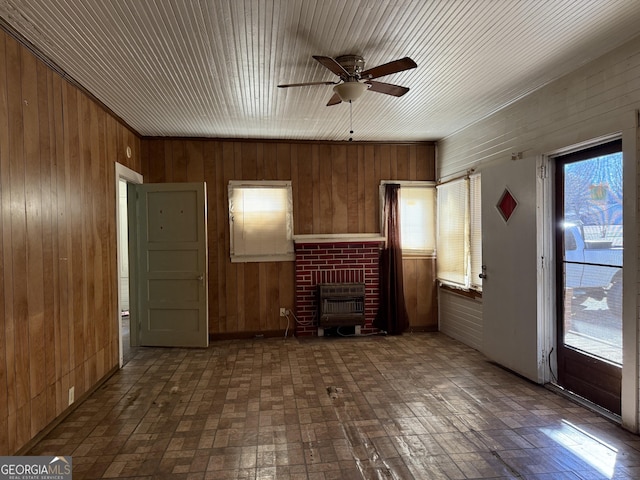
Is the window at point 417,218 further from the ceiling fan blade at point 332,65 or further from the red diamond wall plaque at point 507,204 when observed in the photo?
the ceiling fan blade at point 332,65

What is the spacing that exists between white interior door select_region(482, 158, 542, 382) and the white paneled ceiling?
86 cm

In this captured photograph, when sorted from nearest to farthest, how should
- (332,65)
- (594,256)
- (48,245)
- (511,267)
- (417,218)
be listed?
(332,65) < (48,245) < (594,256) < (511,267) < (417,218)

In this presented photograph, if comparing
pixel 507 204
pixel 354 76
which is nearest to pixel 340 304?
pixel 507 204

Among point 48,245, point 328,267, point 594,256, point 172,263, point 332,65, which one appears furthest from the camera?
point 328,267

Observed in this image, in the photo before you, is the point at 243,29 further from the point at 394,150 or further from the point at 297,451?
the point at 394,150

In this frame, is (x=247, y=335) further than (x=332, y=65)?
Yes

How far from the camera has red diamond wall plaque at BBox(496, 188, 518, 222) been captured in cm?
394

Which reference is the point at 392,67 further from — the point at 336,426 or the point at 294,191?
the point at 294,191

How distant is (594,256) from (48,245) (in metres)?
4.23

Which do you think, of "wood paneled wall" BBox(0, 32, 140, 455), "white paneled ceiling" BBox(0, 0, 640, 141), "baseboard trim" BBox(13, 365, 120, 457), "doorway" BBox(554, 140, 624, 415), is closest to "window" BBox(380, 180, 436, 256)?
"white paneled ceiling" BBox(0, 0, 640, 141)

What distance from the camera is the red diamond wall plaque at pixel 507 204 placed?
3.94 metres

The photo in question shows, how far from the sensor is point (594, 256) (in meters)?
3.25

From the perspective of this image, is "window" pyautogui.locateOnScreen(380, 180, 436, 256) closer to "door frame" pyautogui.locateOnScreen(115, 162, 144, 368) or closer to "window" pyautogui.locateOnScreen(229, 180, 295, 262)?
"window" pyautogui.locateOnScreen(229, 180, 295, 262)

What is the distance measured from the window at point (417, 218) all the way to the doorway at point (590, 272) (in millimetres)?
2417
